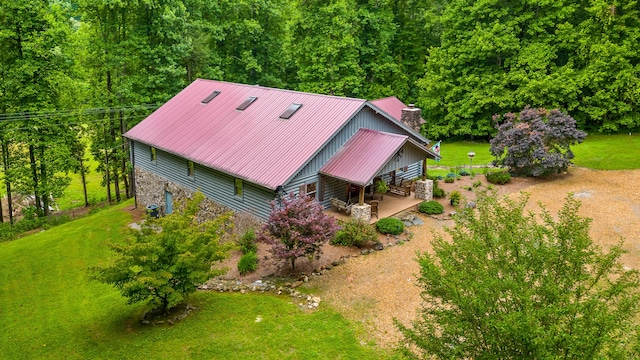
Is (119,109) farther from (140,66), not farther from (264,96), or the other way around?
(264,96)

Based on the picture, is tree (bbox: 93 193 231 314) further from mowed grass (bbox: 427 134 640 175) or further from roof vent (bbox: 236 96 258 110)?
mowed grass (bbox: 427 134 640 175)

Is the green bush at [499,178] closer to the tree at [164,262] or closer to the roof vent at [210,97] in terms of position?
the roof vent at [210,97]

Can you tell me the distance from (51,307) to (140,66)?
21.7 metres

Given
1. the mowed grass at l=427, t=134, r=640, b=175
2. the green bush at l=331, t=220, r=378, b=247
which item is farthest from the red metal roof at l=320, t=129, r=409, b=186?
the mowed grass at l=427, t=134, r=640, b=175

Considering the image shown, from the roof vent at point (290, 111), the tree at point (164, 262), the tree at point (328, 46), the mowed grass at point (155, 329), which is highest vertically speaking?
the tree at point (328, 46)

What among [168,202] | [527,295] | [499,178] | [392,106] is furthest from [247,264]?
[392,106]

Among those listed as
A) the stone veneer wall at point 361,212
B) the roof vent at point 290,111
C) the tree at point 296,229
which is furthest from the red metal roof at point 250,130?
the stone veneer wall at point 361,212

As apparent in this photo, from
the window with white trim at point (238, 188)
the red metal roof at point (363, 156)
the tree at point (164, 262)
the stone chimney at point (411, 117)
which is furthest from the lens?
the stone chimney at point (411, 117)

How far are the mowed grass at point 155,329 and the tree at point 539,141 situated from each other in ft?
55.4

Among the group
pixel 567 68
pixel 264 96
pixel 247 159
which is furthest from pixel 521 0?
pixel 247 159

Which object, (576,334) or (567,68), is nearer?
(576,334)

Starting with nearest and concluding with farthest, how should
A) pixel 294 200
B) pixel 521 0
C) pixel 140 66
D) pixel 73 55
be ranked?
pixel 294 200
pixel 73 55
pixel 140 66
pixel 521 0

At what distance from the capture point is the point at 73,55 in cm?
2814

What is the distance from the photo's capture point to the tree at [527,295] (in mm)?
6668
